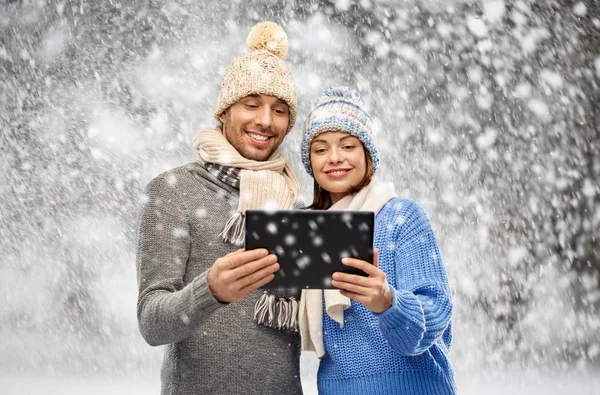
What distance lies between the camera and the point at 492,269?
303 inches

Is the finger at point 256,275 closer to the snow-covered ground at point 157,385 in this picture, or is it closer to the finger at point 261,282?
the finger at point 261,282

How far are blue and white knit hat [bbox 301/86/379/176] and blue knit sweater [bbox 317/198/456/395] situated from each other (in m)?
0.24

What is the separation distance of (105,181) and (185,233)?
6502 millimetres

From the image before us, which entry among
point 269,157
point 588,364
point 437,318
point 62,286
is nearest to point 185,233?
point 269,157

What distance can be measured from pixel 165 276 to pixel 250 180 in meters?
0.39

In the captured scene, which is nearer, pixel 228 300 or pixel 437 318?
pixel 228 300

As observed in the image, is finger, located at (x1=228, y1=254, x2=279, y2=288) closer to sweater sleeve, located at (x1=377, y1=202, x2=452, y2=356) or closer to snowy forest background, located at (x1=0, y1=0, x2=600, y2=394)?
sweater sleeve, located at (x1=377, y1=202, x2=452, y2=356)

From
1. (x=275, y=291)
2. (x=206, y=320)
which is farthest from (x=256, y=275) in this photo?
(x=275, y=291)

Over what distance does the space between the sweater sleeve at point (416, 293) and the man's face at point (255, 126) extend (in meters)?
0.55

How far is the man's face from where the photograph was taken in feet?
6.95

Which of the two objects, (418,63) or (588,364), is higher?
(418,63)

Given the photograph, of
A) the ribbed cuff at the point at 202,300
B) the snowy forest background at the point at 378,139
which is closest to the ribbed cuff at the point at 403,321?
the ribbed cuff at the point at 202,300

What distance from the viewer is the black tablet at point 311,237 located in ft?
4.65

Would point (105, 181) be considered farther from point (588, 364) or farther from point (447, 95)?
point (588, 364)
